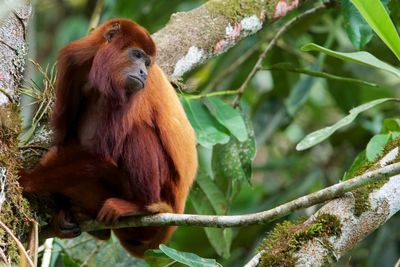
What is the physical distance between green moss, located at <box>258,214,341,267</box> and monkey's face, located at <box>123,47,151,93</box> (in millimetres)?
1187

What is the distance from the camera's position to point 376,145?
12.1ft

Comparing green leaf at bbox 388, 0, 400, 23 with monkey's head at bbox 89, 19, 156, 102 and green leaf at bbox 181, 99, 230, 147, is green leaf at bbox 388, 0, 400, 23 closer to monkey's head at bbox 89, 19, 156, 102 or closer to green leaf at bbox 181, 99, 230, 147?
green leaf at bbox 181, 99, 230, 147

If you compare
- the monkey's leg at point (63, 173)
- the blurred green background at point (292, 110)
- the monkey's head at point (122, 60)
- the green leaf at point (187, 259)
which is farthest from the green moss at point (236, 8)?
the green leaf at point (187, 259)

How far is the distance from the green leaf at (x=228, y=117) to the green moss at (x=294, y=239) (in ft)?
4.34

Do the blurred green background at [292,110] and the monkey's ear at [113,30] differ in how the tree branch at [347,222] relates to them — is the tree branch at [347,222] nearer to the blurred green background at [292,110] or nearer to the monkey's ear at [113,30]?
the monkey's ear at [113,30]

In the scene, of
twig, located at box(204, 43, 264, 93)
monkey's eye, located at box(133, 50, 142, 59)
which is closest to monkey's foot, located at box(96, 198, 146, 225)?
monkey's eye, located at box(133, 50, 142, 59)

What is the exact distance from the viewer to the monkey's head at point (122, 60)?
369cm

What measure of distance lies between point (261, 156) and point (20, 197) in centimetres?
697

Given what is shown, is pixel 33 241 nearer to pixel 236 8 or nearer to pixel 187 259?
pixel 187 259

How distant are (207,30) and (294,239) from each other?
64.9 inches

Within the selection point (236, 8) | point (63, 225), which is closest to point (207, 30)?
point (236, 8)

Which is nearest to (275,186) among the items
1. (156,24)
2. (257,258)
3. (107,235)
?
(156,24)

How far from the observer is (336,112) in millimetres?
7645

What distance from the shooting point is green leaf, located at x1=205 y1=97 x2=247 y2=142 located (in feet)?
13.6
